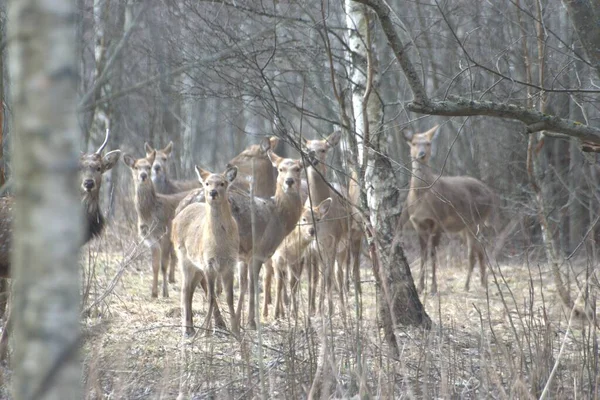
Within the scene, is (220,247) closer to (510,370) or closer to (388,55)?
(510,370)

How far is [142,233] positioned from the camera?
12828 millimetres

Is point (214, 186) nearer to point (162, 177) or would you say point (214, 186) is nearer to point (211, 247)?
point (211, 247)

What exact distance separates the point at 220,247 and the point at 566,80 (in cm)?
445

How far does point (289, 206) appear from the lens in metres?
10.8

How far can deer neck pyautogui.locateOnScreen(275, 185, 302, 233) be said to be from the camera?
422 inches

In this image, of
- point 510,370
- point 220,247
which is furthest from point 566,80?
point 510,370

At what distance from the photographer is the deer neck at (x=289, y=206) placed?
10711 mm

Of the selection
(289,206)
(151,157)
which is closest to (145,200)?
(151,157)

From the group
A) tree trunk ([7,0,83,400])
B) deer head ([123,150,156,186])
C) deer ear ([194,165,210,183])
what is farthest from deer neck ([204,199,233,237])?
tree trunk ([7,0,83,400])

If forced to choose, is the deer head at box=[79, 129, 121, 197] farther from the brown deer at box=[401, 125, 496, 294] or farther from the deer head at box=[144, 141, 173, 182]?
the deer head at box=[144, 141, 173, 182]

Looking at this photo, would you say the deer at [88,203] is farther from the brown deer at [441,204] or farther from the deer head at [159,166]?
the deer head at [159,166]

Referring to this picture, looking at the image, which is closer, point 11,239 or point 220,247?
point 11,239

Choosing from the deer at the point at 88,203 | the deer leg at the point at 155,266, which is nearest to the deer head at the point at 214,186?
the deer at the point at 88,203

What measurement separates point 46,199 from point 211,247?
6.79 metres
